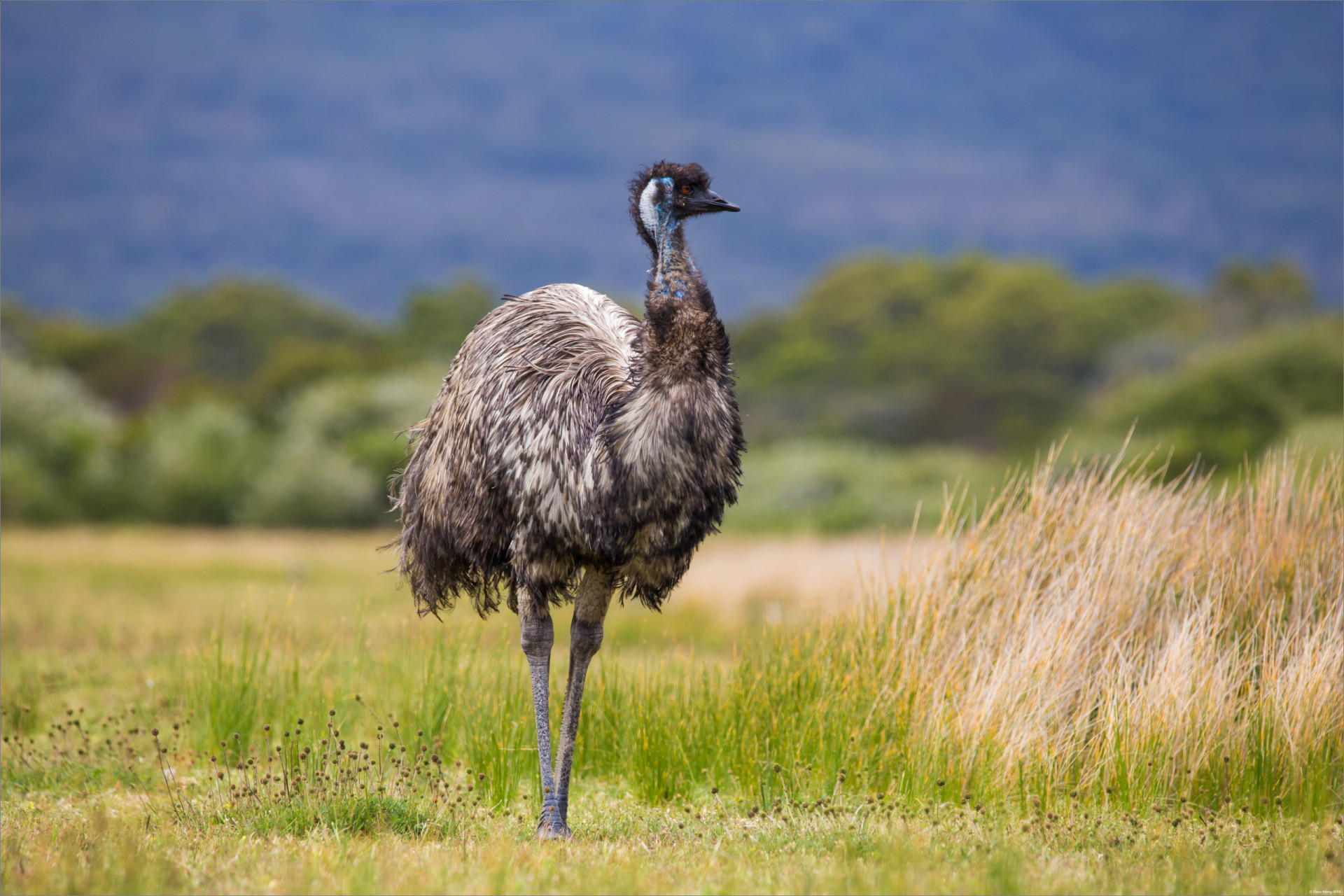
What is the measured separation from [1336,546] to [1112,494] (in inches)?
60.6

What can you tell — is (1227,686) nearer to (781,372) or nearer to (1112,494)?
(1112,494)

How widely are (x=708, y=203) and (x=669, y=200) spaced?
0.20 metres

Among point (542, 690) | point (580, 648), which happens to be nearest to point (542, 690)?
point (542, 690)

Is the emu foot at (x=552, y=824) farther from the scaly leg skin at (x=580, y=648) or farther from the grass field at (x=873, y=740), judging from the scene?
the grass field at (x=873, y=740)

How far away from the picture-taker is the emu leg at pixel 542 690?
271 inches

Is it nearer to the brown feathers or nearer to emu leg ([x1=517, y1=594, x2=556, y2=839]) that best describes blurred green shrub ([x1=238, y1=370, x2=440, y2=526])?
the brown feathers

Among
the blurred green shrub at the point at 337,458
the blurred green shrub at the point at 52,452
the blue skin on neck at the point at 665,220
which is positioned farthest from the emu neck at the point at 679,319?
the blurred green shrub at the point at 52,452

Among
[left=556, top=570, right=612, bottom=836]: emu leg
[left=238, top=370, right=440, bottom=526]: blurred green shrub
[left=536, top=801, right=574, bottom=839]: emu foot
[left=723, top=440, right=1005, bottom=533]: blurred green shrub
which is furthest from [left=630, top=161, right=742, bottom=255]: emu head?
[left=238, top=370, right=440, bottom=526]: blurred green shrub

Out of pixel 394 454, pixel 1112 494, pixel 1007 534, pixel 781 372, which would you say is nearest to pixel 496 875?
pixel 1007 534

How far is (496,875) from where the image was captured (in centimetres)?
571

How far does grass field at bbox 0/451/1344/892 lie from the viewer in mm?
6355

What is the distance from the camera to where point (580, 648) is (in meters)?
6.98

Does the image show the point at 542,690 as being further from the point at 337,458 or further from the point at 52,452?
the point at 52,452

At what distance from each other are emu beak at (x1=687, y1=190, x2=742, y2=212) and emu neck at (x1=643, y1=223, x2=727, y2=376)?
0.20m
